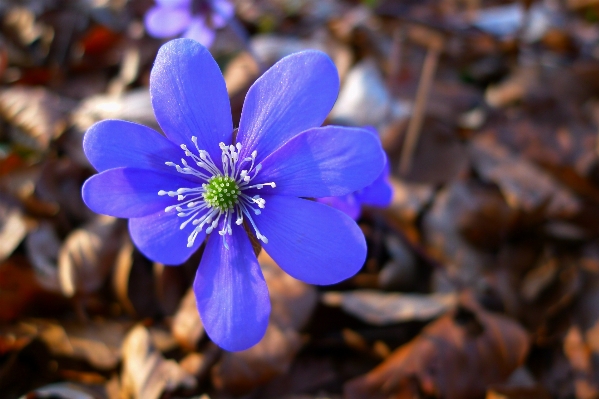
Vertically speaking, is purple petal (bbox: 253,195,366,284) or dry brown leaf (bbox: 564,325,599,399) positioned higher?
purple petal (bbox: 253,195,366,284)

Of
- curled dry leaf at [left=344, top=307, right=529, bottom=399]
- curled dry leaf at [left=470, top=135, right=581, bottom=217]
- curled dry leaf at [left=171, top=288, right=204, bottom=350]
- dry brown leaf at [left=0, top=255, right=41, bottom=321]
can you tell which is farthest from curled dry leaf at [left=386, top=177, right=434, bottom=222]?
dry brown leaf at [left=0, top=255, right=41, bottom=321]

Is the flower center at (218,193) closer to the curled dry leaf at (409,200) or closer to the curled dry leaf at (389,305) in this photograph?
the curled dry leaf at (389,305)

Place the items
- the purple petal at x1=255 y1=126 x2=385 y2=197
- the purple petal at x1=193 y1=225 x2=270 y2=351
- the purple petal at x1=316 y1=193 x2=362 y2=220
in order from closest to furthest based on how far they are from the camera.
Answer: the purple petal at x1=255 y1=126 x2=385 y2=197, the purple petal at x1=193 y1=225 x2=270 y2=351, the purple petal at x1=316 y1=193 x2=362 y2=220

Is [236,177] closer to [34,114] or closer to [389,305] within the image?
[389,305]

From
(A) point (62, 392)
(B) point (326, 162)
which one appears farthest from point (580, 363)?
(A) point (62, 392)

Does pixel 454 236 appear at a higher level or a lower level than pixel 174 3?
lower

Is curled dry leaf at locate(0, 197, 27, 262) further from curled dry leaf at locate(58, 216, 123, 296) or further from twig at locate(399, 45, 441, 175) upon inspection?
twig at locate(399, 45, 441, 175)

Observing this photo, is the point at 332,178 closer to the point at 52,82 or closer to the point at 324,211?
the point at 324,211
